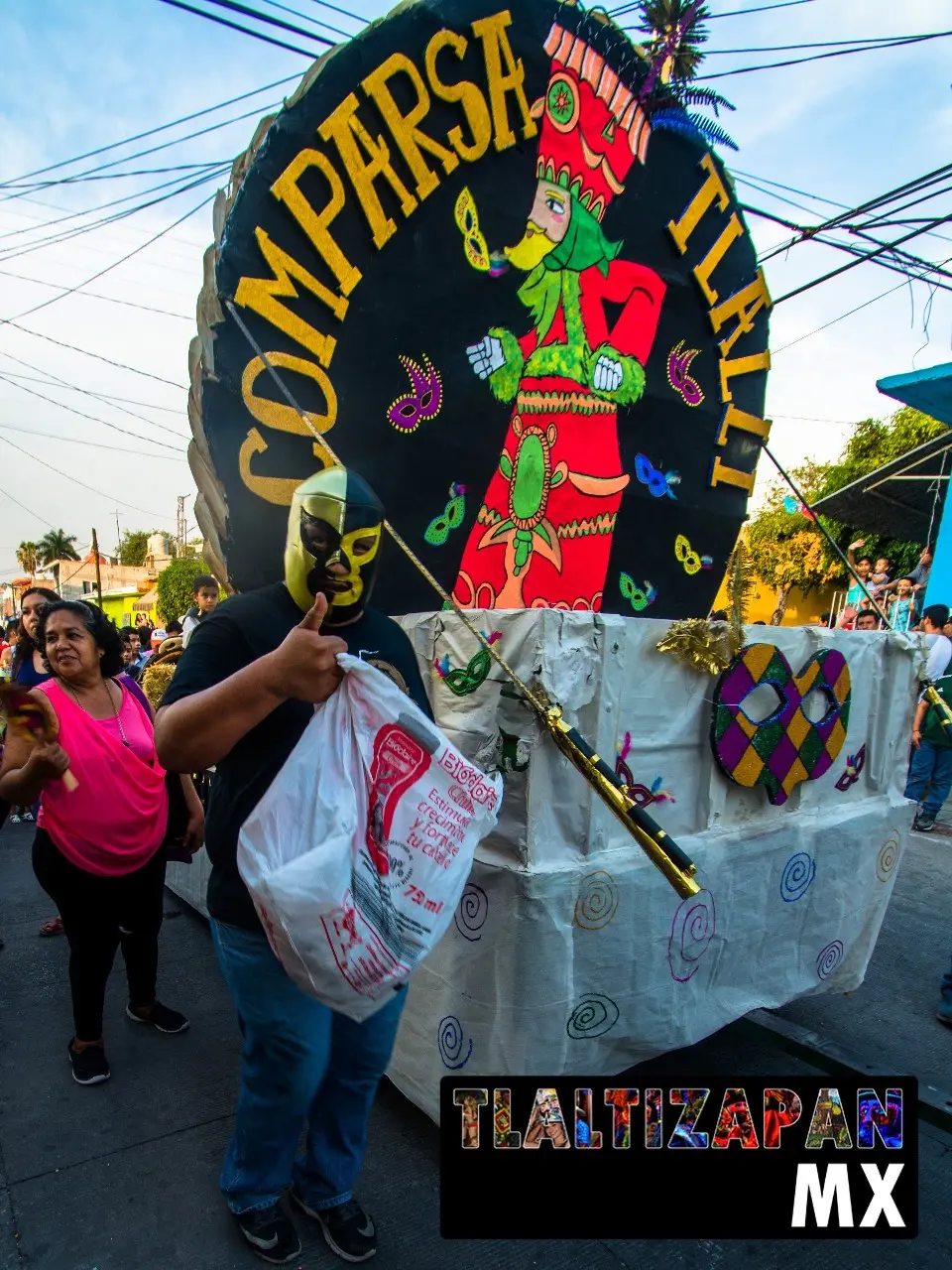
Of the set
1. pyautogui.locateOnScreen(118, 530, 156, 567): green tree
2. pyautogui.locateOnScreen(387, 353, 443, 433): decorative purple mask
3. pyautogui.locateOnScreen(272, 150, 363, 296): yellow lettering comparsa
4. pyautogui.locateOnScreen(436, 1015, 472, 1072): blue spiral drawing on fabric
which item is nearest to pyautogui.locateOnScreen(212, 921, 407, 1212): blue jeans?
pyautogui.locateOnScreen(436, 1015, 472, 1072): blue spiral drawing on fabric

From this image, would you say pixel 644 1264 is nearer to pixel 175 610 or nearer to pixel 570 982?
pixel 570 982

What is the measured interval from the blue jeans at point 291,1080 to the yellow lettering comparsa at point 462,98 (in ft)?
6.87

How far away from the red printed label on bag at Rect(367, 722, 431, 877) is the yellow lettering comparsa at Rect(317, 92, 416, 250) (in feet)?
4.27

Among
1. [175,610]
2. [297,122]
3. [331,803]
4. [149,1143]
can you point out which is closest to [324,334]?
[297,122]

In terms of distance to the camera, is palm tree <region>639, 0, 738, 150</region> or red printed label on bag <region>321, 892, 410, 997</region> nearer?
red printed label on bag <region>321, 892, 410, 997</region>

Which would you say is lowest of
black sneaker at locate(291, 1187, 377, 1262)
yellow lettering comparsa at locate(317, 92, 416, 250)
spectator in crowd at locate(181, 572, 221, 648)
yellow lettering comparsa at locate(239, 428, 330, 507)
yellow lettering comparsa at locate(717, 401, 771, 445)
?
black sneaker at locate(291, 1187, 377, 1262)

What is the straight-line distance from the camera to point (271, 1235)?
5.80 ft

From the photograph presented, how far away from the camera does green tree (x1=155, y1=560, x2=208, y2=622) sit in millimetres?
28609

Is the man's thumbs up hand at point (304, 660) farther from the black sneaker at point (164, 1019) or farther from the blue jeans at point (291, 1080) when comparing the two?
the black sneaker at point (164, 1019)

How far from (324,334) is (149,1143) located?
226 centimetres

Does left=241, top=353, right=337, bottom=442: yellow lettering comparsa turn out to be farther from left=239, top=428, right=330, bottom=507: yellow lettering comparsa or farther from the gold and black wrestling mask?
the gold and black wrestling mask

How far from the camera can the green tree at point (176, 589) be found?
28.6 meters

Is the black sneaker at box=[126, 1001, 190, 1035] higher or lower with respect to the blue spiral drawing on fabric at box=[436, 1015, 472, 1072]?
lower

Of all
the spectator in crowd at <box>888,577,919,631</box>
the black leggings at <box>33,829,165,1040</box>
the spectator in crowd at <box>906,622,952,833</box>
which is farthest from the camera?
the spectator in crowd at <box>888,577,919,631</box>
